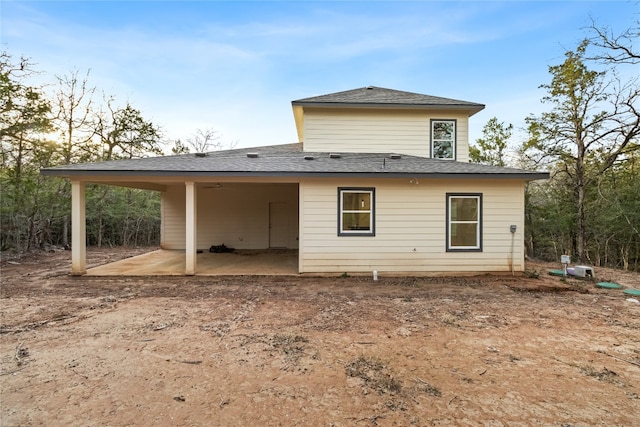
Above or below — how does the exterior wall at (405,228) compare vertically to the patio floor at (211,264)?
above

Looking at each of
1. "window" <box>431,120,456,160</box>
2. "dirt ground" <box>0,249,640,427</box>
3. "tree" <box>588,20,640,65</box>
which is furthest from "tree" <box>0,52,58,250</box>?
"tree" <box>588,20,640,65</box>

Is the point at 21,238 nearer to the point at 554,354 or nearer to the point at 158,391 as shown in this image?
the point at 158,391

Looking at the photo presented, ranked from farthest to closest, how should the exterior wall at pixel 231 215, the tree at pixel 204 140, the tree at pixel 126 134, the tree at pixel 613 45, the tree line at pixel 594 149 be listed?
1. the tree at pixel 204 140
2. the tree at pixel 126 134
3. the exterior wall at pixel 231 215
4. the tree line at pixel 594 149
5. the tree at pixel 613 45

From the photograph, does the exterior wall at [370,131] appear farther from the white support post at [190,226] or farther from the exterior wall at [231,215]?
the white support post at [190,226]

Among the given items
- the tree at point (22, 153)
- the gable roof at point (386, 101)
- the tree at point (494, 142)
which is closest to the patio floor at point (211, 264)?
the tree at point (22, 153)

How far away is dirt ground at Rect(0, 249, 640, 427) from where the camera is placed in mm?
2498

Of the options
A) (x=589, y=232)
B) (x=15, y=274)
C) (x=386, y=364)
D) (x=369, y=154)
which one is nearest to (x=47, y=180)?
(x=15, y=274)

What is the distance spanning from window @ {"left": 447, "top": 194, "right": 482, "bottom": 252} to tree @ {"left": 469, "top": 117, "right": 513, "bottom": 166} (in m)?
11.0

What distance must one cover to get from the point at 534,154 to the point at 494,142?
13.5ft

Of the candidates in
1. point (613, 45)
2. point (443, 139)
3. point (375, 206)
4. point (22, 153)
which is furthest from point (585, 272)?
point (22, 153)

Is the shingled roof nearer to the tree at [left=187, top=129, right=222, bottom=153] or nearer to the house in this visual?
the house

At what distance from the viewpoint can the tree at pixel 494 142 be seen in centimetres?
1722

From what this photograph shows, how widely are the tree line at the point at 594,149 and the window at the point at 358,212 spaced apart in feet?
32.3

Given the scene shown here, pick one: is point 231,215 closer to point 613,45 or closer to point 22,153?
point 22,153
